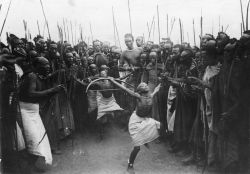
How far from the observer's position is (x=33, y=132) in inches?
218

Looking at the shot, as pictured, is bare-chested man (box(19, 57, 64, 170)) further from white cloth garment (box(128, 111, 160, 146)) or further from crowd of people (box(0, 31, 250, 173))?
white cloth garment (box(128, 111, 160, 146))

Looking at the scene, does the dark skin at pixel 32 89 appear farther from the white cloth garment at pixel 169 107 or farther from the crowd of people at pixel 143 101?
the white cloth garment at pixel 169 107

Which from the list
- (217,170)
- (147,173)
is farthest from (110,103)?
(217,170)

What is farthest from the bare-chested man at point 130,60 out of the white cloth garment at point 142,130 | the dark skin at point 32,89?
the dark skin at point 32,89

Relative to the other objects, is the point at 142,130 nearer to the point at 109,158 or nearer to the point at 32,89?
the point at 109,158

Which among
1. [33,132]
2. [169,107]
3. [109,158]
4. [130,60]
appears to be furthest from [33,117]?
[130,60]

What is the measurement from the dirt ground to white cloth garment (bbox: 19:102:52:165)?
493mm

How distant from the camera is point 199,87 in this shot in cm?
584

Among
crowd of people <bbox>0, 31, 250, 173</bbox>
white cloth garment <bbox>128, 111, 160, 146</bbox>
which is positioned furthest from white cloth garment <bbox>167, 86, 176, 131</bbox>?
white cloth garment <bbox>128, 111, 160, 146</bbox>

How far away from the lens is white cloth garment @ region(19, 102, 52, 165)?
5.51m

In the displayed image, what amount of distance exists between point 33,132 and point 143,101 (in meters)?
1.91

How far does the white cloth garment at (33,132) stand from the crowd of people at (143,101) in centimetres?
2

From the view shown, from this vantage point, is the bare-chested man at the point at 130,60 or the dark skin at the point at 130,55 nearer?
the bare-chested man at the point at 130,60

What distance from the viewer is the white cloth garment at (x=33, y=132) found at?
5.51 metres
